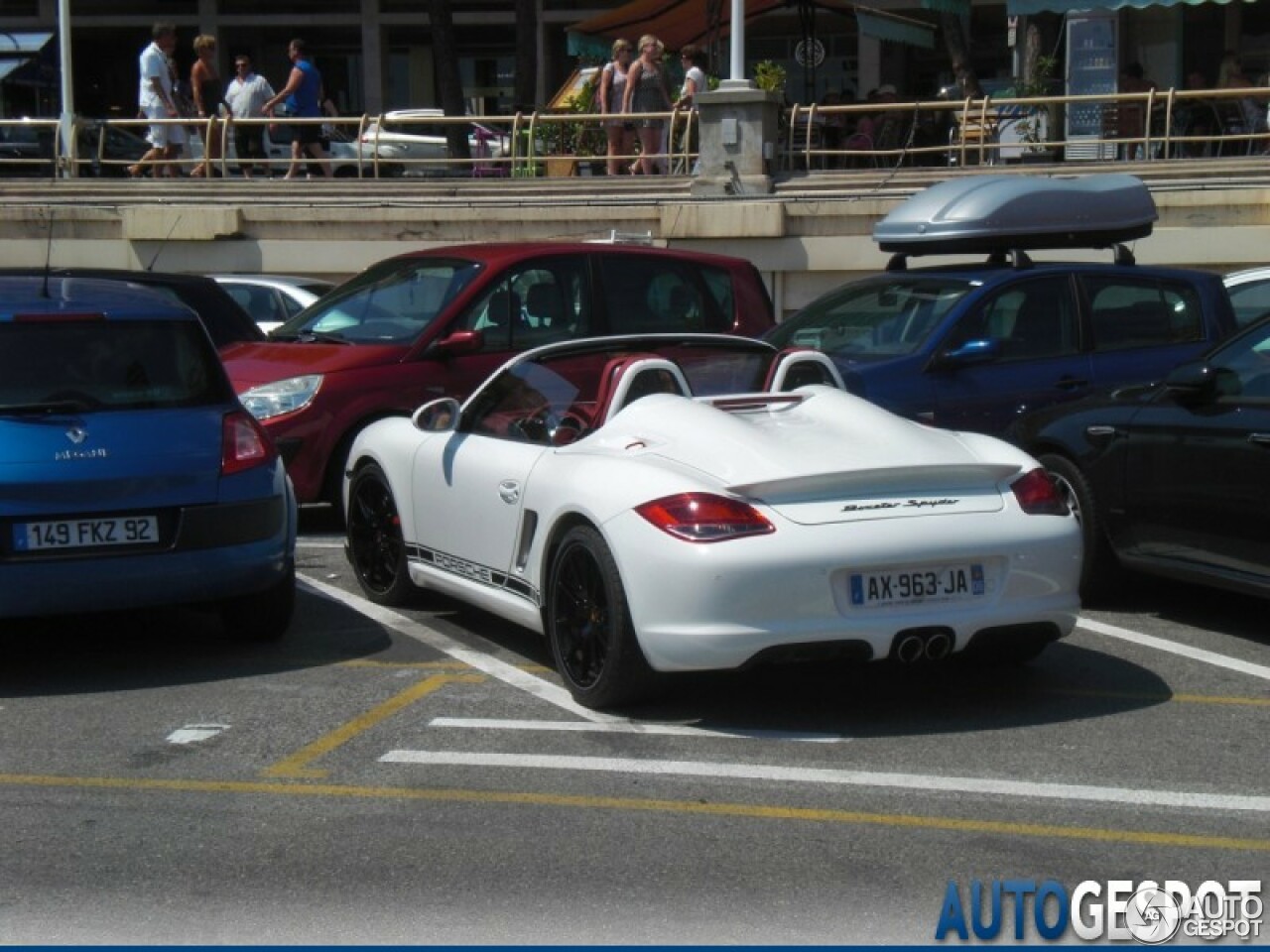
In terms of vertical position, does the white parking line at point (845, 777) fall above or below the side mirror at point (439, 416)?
below

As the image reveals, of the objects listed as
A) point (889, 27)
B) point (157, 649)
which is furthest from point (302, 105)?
point (157, 649)

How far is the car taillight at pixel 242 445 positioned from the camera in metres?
7.81

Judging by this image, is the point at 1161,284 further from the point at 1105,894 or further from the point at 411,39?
the point at 411,39

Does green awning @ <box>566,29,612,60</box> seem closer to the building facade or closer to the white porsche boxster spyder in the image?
the building facade

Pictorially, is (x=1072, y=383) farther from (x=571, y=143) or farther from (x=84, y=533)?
(x=571, y=143)

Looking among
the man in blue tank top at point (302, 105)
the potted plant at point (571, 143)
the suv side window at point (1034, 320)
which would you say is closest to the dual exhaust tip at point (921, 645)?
the suv side window at point (1034, 320)

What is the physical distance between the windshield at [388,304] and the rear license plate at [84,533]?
3898mm

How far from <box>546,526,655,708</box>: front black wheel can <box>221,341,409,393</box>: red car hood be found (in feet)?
13.9

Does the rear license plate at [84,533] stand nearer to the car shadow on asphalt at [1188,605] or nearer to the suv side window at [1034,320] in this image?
the car shadow on asphalt at [1188,605]

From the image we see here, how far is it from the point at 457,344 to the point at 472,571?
3.52m

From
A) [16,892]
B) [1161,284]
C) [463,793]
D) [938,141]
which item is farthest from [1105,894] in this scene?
[938,141]

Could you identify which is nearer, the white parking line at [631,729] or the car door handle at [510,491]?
the white parking line at [631,729]

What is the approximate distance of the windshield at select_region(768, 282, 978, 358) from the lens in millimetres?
10930

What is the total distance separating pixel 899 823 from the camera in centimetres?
562
